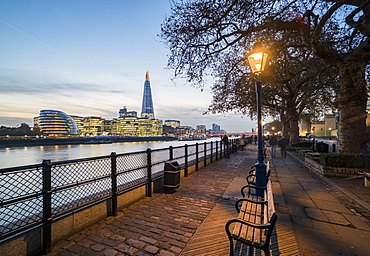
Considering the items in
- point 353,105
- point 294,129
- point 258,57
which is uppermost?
point 258,57

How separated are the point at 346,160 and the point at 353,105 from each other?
8.39ft

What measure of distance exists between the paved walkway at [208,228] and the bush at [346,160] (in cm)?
213

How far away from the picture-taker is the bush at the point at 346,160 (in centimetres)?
755

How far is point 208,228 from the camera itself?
399 cm

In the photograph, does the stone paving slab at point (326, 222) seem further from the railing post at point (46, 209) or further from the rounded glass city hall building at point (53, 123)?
the rounded glass city hall building at point (53, 123)

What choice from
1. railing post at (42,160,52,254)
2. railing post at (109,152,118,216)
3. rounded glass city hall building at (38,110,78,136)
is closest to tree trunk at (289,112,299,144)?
railing post at (109,152,118,216)

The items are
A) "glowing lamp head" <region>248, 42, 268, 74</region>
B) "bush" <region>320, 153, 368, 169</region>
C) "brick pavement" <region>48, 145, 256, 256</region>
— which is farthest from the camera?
"bush" <region>320, 153, 368, 169</region>

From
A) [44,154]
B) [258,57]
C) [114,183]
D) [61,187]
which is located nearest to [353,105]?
[258,57]

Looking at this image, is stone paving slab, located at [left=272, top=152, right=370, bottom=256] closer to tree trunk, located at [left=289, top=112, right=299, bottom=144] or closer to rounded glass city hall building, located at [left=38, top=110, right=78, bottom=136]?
tree trunk, located at [left=289, top=112, right=299, bottom=144]

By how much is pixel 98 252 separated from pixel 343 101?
10.8 meters

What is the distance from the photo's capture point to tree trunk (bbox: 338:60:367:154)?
8203 mm

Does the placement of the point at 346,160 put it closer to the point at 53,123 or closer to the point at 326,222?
the point at 326,222

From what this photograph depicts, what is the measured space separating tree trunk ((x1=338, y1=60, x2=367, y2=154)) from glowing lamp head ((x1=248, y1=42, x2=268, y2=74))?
5.58 meters

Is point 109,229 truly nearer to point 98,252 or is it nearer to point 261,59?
point 98,252
